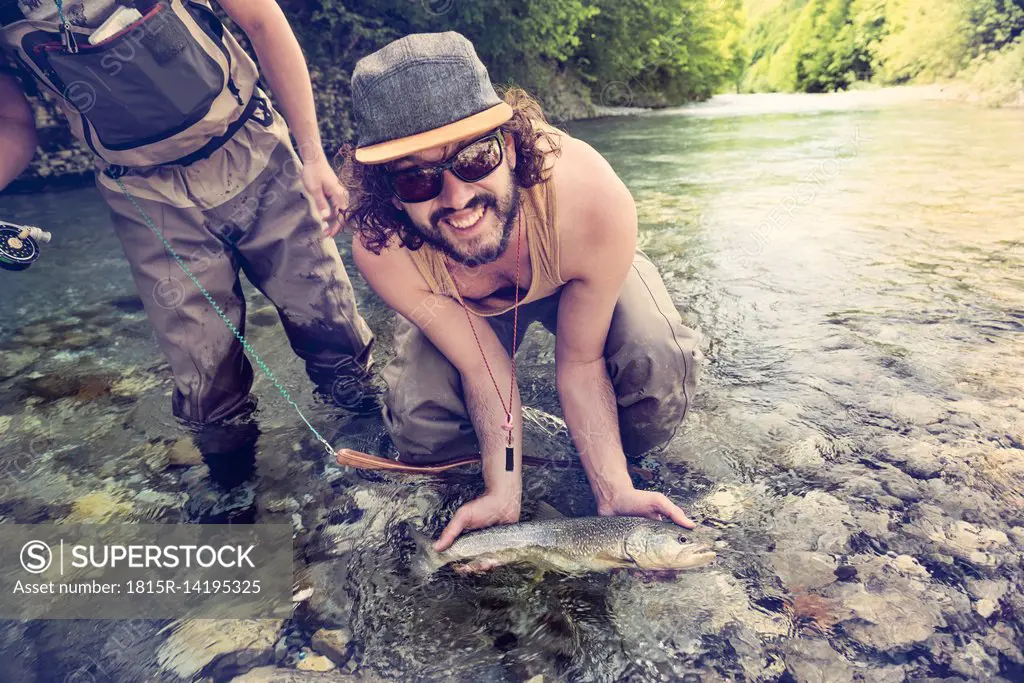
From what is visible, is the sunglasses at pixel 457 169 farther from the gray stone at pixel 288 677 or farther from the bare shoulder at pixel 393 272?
the gray stone at pixel 288 677

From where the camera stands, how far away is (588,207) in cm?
202

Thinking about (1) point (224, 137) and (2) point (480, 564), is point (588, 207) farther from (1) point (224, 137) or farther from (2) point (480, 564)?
(1) point (224, 137)

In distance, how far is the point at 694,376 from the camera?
2.45 meters

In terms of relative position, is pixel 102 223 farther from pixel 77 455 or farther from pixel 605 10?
pixel 605 10

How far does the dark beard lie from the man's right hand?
87cm

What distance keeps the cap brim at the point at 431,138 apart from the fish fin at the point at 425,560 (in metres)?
1.34

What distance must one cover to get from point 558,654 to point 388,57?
1.84 meters

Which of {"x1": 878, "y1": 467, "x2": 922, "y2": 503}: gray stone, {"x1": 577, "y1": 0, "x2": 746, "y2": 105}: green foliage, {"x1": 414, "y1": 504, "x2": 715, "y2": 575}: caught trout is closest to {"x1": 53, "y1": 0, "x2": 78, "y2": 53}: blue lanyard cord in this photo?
{"x1": 414, "y1": 504, "x2": 715, "y2": 575}: caught trout

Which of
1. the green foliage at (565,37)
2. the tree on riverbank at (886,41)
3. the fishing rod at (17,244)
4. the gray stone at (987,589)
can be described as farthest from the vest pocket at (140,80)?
the tree on riverbank at (886,41)

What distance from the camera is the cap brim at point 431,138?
5.50 ft

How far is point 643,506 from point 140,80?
2427 mm

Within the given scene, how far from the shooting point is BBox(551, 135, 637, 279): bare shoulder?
2.02 m

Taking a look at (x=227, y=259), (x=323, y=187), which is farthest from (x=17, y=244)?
(x=323, y=187)

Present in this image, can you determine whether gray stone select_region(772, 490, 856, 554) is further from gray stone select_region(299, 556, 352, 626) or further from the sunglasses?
the sunglasses
